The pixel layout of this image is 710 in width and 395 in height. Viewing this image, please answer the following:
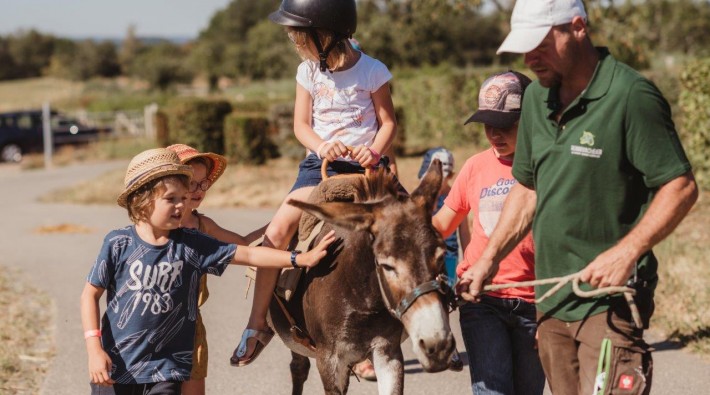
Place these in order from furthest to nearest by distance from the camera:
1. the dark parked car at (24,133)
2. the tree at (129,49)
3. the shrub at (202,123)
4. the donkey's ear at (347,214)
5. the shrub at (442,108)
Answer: the tree at (129,49) < the dark parked car at (24,133) < the shrub at (202,123) < the shrub at (442,108) < the donkey's ear at (347,214)

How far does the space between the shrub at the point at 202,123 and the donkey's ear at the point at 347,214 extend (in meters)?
23.4

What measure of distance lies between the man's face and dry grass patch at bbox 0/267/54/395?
5276 millimetres

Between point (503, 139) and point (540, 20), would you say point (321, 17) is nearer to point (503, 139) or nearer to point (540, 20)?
point (503, 139)

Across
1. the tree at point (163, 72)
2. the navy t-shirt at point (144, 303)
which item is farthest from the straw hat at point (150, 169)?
the tree at point (163, 72)

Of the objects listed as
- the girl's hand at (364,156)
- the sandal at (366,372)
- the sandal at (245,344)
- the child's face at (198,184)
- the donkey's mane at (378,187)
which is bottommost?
the sandal at (366,372)

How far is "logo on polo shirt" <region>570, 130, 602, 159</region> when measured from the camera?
3580 millimetres

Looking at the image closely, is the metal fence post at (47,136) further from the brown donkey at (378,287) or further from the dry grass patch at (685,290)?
the brown donkey at (378,287)

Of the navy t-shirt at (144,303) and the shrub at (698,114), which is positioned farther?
the shrub at (698,114)

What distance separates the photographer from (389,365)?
473cm

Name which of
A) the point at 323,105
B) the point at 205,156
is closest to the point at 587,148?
the point at 323,105

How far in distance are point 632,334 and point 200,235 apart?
2245mm

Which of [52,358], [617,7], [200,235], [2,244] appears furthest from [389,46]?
[200,235]

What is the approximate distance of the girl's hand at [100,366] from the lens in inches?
177

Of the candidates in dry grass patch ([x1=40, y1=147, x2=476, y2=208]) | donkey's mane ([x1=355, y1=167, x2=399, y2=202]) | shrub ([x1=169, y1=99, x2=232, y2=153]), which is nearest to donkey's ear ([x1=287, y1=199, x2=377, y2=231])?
donkey's mane ([x1=355, y1=167, x2=399, y2=202])
